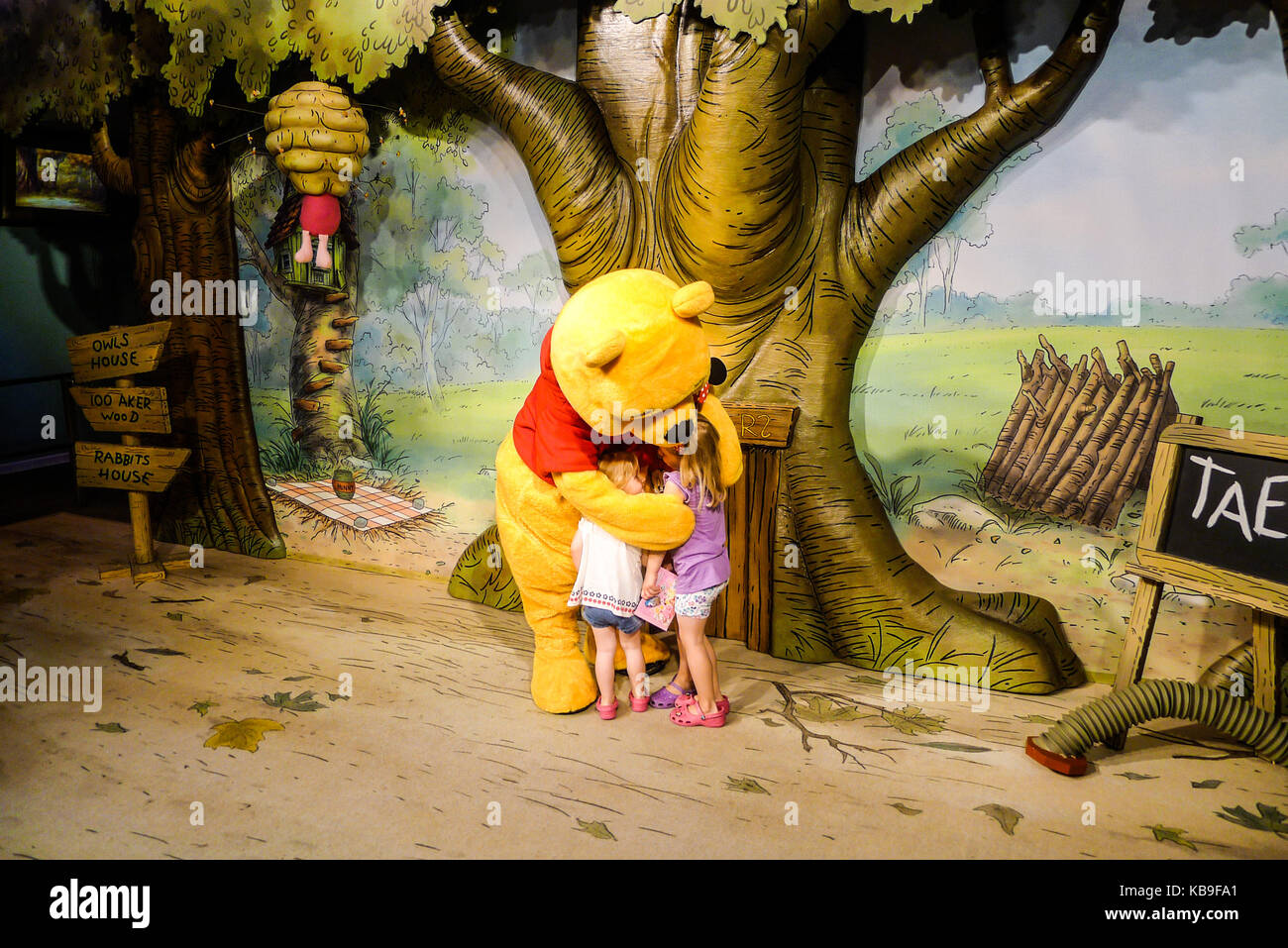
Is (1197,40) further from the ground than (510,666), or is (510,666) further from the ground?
(1197,40)

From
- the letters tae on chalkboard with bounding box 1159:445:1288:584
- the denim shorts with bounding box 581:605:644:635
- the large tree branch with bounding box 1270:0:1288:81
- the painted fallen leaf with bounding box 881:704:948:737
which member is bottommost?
the painted fallen leaf with bounding box 881:704:948:737

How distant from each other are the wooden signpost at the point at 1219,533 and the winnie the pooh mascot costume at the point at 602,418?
1.45 m

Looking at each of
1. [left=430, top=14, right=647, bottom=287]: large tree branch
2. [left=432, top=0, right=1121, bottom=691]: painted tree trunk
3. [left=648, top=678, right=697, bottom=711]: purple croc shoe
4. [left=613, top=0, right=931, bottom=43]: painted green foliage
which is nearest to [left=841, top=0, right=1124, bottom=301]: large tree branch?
[left=432, top=0, right=1121, bottom=691]: painted tree trunk

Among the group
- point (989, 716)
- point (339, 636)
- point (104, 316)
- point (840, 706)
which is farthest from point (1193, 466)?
point (104, 316)

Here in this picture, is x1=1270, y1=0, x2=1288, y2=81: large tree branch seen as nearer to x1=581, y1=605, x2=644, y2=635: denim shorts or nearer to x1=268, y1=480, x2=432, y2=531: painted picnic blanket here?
x1=581, y1=605, x2=644, y2=635: denim shorts

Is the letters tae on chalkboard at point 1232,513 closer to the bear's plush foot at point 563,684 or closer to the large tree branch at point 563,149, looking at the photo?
the bear's plush foot at point 563,684

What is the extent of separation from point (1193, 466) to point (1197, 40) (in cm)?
161

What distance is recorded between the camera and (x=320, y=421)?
5.13 metres

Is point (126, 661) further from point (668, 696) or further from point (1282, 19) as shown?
point (1282, 19)

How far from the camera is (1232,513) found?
118 inches

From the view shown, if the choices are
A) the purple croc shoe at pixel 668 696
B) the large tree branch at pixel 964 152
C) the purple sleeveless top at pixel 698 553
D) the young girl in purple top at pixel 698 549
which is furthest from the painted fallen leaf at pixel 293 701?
the large tree branch at pixel 964 152

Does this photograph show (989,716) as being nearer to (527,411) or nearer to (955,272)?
(955,272)

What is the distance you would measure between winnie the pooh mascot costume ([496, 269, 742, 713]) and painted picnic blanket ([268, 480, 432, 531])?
1678 millimetres

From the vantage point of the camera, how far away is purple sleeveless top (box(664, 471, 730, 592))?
3.19 meters
